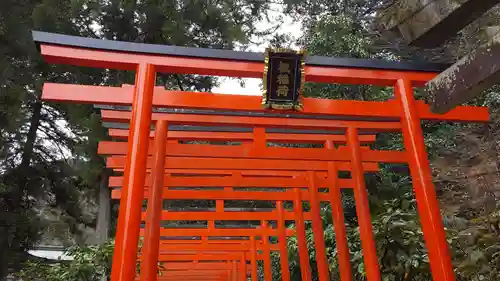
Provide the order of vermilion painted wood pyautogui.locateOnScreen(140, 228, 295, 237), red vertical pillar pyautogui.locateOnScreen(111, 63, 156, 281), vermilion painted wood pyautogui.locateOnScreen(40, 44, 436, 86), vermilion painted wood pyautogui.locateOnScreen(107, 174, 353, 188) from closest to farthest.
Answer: red vertical pillar pyautogui.locateOnScreen(111, 63, 156, 281) → vermilion painted wood pyautogui.locateOnScreen(40, 44, 436, 86) → vermilion painted wood pyautogui.locateOnScreen(107, 174, 353, 188) → vermilion painted wood pyautogui.locateOnScreen(140, 228, 295, 237)

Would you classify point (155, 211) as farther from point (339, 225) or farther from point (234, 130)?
point (339, 225)

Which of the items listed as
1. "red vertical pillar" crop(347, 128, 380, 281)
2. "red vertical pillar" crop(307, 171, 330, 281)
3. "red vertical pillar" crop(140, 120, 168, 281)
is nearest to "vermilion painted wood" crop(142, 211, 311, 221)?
"red vertical pillar" crop(307, 171, 330, 281)

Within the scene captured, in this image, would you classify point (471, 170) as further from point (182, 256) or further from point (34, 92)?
point (34, 92)

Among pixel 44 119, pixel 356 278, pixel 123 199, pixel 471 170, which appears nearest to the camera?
pixel 123 199

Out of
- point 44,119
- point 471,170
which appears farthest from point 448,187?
point 44,119

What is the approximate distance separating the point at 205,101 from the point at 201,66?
0.41m

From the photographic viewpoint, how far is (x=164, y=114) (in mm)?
5633

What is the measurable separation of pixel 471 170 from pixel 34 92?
1307 cm

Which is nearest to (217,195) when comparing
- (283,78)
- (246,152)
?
(246,152)

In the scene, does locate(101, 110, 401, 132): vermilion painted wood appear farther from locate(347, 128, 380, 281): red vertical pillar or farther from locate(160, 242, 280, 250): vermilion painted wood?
locate(160, 242, 280, 250): vermilion painted wood

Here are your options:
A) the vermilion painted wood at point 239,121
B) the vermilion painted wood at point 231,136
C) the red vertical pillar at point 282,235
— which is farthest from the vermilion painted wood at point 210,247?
the vermilion painted wood at point 239,121

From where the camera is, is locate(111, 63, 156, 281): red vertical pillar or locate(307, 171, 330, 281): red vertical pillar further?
locate(307, 171, 330, 281): red vertical pillar

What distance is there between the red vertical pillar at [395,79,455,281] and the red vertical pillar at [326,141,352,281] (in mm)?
1821

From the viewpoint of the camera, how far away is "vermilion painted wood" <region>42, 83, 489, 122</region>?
4.59 m
